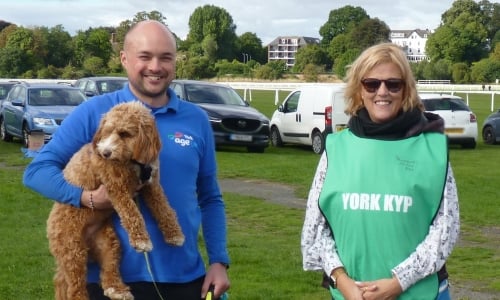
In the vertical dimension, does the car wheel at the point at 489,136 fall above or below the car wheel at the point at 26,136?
below

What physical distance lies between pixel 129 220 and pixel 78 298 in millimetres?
432

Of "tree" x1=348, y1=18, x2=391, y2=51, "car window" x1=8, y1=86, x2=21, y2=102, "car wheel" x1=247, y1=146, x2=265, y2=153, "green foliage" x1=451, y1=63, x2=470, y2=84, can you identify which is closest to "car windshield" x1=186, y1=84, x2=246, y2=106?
"car wheel" x1=247, y1=146, x2=265, y2=153

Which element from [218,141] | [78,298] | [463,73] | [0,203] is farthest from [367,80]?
[463,73]

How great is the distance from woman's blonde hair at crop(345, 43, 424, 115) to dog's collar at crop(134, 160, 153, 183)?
101 centimetres

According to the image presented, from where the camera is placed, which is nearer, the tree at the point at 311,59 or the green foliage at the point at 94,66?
the green foliage at the point at 94,66

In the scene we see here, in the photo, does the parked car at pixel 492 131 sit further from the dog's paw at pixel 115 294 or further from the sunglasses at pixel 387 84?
the dog's paw at pixel 115 294

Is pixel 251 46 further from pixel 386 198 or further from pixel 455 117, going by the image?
pixel 386 198

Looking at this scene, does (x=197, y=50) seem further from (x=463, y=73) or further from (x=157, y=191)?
(x=157, y=191)

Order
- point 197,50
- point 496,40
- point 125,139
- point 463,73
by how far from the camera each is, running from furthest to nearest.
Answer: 1. point 496,40
2. point 197,50
3. point 463,73
4. point 125,139

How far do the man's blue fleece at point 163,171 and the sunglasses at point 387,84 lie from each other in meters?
0.81

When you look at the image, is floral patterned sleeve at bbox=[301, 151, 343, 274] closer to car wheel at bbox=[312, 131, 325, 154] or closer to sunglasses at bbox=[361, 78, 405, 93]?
sunglasses at bbox=[361, 78, 405, 93]

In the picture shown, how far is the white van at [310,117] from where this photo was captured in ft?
73.3

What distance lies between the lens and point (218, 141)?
2197cm

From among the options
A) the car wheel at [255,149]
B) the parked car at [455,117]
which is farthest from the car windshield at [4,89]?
the parked car at [455,117]
